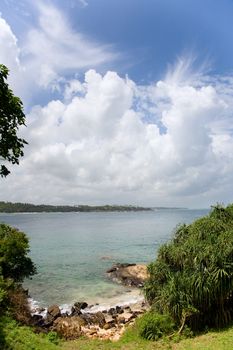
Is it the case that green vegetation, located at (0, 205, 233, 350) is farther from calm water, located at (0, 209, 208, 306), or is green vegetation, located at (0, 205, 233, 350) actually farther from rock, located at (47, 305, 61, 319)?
calm water, located at (0, 209, 208, 306)

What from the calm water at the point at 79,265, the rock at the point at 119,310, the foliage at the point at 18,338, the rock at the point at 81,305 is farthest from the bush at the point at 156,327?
the calm water at the point at 79,265

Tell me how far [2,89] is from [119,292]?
106 feet

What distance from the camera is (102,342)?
21484 mm

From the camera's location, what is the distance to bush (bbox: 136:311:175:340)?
20.9 metres

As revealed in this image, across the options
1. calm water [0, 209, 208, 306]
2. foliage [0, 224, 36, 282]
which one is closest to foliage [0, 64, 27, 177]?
foliage [0, 224, 36, 282]

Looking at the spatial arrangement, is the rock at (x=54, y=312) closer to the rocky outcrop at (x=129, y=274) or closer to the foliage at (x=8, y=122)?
the rocky outcrop at (x=129, y=274)

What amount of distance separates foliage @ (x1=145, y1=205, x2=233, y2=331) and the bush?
1.55 ft

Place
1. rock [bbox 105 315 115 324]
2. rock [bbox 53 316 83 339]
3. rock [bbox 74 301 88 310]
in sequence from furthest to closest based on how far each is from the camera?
rock [bbox 74 301 88 310]
rock [bbox 105 315 115 324]
rock [bbox 53 316 83 339]

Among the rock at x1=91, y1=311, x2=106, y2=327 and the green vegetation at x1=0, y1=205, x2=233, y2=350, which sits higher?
the green vegetation at x1=0, y1=205, x2=233, y2=350

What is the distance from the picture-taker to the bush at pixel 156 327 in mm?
20875

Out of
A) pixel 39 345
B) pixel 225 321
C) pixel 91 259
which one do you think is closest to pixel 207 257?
pixel 225 321

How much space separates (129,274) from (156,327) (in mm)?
27656

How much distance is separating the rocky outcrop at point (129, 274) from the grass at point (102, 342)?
2296 centimetres

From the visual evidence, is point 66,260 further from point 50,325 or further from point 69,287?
point 50,325
